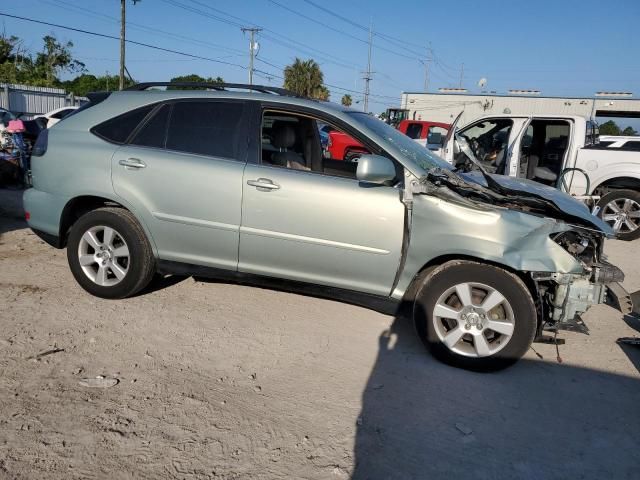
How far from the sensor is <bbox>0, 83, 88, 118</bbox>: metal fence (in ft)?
72.7

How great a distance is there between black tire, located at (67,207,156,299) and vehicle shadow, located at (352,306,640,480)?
208 cm

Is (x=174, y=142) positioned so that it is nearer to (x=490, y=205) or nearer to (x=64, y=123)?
(x=64, y=123)

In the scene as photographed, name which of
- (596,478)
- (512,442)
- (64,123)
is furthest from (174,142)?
(596,478)

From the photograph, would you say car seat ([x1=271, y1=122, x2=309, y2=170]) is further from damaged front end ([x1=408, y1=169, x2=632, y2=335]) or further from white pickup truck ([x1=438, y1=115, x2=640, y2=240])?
white pickup truck ([x1=438, y1=115, x2=640, y2=240])

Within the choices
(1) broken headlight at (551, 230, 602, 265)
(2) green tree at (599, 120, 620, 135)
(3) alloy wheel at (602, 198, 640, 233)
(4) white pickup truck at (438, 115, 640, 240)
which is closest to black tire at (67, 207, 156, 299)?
(1) broken headlight at (551, 230, 602, 265)

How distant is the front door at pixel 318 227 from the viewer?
3.59 m

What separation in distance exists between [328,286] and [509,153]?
5.16 meters

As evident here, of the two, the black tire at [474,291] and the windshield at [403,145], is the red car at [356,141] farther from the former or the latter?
the black tire at [474,291]

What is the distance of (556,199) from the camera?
3.81m

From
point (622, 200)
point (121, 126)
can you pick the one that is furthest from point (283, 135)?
point (622, 200)

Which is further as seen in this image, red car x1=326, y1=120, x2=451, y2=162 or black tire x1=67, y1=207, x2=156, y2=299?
red car x1=326, y1=120, x2=451, y2=162

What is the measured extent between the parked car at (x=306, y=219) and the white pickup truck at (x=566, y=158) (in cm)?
402

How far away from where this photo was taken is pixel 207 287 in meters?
4.90

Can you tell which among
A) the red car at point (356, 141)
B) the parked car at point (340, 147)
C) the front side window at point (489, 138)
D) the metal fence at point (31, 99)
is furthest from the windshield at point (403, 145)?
the metal fence at point (31, 99)
